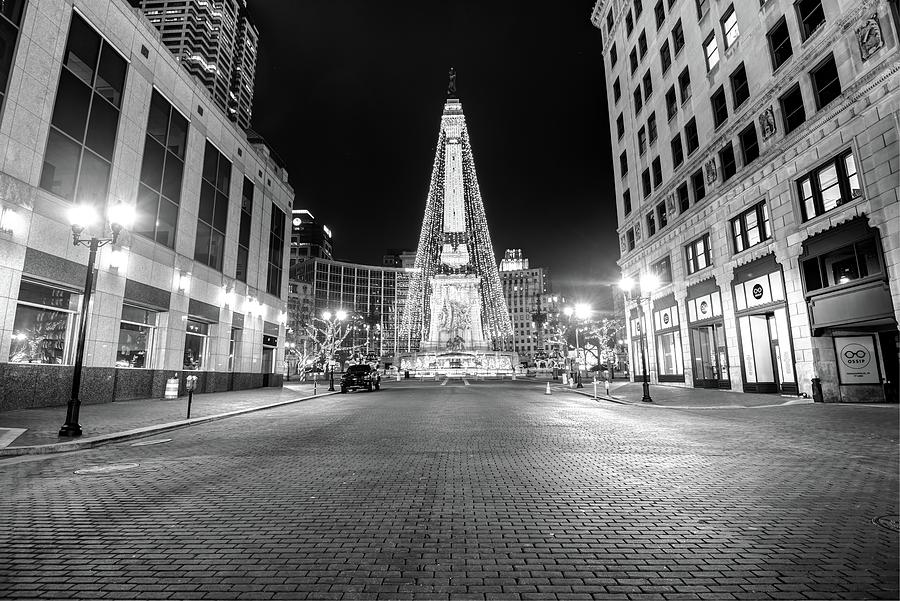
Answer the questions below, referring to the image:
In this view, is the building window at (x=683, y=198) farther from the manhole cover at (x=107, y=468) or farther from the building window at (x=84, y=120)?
the building window at (x=84, y=120)

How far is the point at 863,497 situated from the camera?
5.86m

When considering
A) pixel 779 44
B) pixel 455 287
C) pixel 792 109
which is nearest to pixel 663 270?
pixel 792 109

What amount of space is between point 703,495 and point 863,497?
1.95 metres

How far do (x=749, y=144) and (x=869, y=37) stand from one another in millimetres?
7833

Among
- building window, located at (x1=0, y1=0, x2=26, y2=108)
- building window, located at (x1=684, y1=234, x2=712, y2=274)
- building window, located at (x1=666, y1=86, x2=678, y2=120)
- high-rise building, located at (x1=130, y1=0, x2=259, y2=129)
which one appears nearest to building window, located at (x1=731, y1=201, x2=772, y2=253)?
building window, located at (x1=684, y1=234, x2=712, y2=274)

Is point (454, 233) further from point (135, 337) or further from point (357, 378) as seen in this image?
point (135, 337)

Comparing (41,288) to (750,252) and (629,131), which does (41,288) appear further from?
(629,131)

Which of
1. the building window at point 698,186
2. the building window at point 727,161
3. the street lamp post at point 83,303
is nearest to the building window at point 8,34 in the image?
the street lamp post at point 83,303

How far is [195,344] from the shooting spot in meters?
28.0

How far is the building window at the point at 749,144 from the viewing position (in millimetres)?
24312

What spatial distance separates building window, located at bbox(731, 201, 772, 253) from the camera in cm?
2338

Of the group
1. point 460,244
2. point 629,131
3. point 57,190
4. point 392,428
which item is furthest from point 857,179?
point 460,244

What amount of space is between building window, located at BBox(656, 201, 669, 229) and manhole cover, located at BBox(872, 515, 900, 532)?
3202cm

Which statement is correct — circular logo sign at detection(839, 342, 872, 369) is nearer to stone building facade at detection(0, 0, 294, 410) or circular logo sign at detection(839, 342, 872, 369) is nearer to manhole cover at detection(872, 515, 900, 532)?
manhole cover at detection(872, 515, 900, 532)
